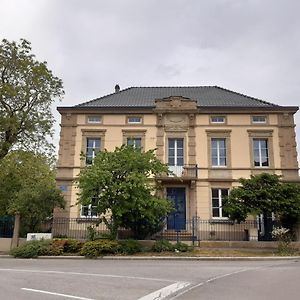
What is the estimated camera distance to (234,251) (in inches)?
765

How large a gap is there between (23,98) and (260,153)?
1598cm

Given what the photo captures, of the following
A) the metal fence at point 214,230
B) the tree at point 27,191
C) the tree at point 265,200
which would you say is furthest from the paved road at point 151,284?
the metal fence at point 214,230

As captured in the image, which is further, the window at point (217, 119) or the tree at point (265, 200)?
the window at point (217, 119)

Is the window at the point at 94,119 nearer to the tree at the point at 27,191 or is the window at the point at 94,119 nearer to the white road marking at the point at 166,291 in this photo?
the tree at the point at 27,191

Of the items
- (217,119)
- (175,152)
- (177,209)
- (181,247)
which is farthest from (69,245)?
(217,119)

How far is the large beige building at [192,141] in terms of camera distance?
24625 mm

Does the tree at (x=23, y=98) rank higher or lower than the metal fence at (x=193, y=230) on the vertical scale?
higher

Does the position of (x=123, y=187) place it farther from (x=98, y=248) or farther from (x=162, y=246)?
(x=162, y=246)

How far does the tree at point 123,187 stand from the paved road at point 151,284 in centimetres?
585

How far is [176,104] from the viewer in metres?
26.2

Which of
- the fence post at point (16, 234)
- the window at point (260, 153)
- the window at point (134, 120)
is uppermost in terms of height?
the window at point (134, 120)

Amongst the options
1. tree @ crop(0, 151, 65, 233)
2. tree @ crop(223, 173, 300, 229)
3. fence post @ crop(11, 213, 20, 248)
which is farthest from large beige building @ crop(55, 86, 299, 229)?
fence post @ crop(11, 213, 20, 248)

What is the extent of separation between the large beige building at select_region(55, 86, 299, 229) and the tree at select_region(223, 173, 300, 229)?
114 inches

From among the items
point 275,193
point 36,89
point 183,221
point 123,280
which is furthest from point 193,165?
point 123,280
